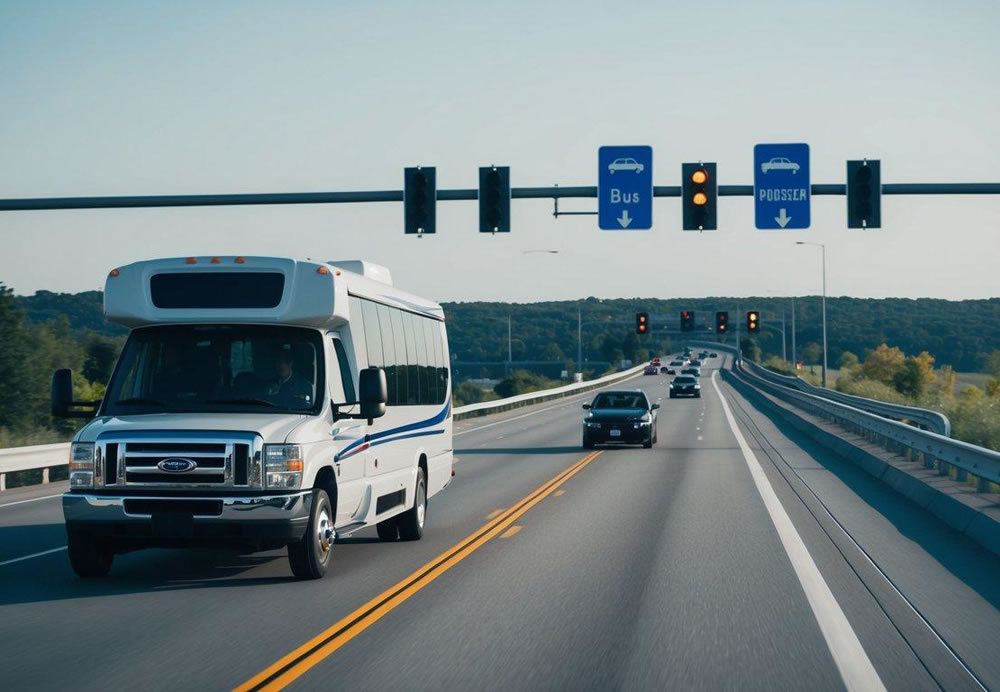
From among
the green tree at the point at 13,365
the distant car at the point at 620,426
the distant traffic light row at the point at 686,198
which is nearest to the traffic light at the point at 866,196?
the distant traffic light row at the point at 686,198

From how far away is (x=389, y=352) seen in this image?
45.3ft

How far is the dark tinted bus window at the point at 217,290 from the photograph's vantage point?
11602 millimetres

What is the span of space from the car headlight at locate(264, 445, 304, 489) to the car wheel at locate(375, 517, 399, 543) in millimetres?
3661

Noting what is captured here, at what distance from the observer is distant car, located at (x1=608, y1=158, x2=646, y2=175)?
89.0 feet

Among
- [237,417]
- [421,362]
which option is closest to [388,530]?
[421,362]

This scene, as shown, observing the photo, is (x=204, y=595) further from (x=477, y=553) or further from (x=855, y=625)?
(x=855, y=625)

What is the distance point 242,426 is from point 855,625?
206 inches

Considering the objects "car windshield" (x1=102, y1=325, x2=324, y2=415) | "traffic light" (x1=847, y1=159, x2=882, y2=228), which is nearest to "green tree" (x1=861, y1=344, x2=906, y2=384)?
"traffic light" (x1=847, y1=159, x2=882, y2=228)

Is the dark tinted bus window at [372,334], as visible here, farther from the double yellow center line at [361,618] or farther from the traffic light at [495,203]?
the traffic light at [495,203]

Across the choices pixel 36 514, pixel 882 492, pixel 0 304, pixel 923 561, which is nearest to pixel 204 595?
pixel 923 561

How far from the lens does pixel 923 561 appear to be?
40.3ft

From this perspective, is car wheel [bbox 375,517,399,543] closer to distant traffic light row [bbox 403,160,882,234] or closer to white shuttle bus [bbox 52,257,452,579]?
white shuttle bus [bbox 52,257,452,579]

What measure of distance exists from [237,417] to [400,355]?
3546mm

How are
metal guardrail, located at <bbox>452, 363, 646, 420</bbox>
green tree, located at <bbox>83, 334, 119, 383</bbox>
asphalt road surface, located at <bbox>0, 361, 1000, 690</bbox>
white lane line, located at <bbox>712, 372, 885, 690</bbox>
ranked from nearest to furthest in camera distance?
white lane line, located at <bbox>712, 372, 885, 690</bbox> < asphalt road surface, located at <bbox>0, 361, 1000, 690</bbox> < metal guardrail, located at <bbox>452, 363, 646, 420</bbox> < green tree, located at <bbox>83, 334, 119, 383</bbox>
